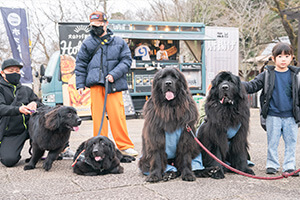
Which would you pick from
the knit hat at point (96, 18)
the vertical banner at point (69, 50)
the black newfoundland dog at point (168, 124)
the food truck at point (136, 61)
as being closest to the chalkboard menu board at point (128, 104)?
the food truck at point (136, 61)

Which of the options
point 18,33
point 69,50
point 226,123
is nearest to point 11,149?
point 226,123

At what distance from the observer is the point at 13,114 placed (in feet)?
14.3

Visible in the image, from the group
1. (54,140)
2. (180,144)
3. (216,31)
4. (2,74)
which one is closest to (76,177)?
(54,140)

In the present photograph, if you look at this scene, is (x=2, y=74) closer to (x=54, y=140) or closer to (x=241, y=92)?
(x=54, y=140)

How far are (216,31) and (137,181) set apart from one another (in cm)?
1021

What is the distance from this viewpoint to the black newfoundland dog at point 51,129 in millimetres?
4008

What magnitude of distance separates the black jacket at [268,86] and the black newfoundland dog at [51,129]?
2288 mm

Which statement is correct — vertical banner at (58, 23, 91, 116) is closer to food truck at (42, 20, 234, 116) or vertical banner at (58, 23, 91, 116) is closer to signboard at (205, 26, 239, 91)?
food truck at (42, 20, 234, 116)

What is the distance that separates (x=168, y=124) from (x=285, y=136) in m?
1.60

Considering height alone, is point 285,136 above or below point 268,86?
below

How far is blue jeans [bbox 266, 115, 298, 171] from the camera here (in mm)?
3871

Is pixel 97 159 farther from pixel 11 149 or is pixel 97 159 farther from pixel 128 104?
pixel 128 104

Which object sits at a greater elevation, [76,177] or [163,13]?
[163,13]

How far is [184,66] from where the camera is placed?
11781 mm
